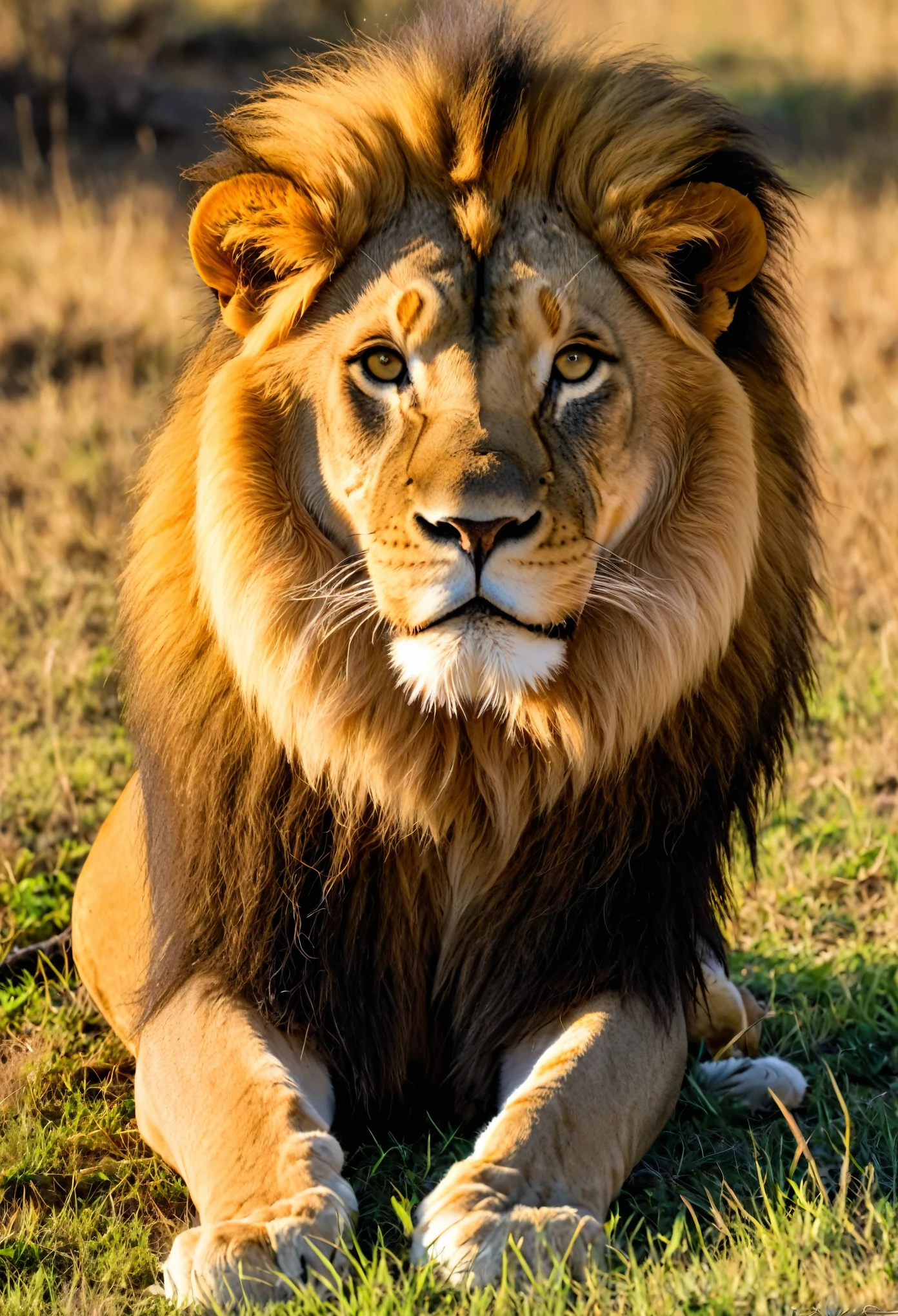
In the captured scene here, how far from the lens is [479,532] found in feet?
7.80

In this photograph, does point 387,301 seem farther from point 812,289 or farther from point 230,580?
point 812,289

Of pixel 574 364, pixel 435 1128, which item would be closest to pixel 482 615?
pixel 574 364

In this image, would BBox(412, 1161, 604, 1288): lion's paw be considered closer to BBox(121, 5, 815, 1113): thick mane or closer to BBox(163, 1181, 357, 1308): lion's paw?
BBox(163, 1181, 357, 1308): lion's paw

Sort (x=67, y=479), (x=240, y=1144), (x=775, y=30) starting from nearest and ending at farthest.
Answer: (x=240, y=1144)
(x=67, y=479)
(x=775, y=30)

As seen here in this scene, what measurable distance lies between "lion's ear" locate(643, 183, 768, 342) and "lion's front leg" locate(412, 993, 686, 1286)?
3.97 ft

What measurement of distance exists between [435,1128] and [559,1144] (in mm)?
427

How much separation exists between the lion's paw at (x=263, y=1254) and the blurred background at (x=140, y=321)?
59.4 inches

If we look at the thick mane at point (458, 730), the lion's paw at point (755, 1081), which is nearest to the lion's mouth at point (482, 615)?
the thick mane at point (458, 730)

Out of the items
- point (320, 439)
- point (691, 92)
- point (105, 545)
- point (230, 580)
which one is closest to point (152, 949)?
point (230, 580)

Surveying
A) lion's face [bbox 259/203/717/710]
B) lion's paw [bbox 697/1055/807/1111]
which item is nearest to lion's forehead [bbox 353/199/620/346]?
lion's face [bbox 259/203/717/710]

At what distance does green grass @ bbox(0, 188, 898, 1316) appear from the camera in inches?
95.2

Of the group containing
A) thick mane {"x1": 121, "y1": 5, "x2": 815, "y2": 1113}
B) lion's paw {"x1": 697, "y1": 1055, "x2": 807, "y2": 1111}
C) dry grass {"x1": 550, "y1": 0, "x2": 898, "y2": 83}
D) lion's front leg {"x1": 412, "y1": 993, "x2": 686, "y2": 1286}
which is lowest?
lion's paw {"x1": 697, "y1": 1055, "x2": 807, "y2": 1111}

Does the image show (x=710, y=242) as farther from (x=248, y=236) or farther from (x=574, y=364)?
(x=248, y=236)

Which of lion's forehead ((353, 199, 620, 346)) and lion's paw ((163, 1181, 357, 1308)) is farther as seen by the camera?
lion's forehead ((353, 199, 620, 346))
